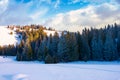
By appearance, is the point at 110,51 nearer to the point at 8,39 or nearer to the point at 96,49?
the point at 96,49

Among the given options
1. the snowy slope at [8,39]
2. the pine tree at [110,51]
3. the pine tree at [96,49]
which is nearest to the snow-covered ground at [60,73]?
the pine tree at [110,51]

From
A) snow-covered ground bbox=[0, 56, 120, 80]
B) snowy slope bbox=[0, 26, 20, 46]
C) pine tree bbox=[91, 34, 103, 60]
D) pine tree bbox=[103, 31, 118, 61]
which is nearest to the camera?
snow-covered ground bbox=[0, 56, 120, 80]

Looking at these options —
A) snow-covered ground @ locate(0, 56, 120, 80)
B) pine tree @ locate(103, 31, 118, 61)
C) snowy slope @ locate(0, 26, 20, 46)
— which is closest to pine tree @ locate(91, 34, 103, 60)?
pine tree @ locate(103, 31, 118, 61)

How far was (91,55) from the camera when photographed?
65.1 m

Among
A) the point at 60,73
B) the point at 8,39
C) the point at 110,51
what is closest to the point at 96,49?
the point at 110,51

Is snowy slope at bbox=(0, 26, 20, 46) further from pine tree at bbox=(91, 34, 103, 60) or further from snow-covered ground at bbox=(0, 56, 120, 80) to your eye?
snow-covered ground at bbox=(0, 56, 120, 80)

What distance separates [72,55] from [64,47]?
330 centimetres

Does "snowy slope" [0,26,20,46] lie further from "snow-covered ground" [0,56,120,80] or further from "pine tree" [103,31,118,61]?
"snow-covered ground" [0,56,120,80]

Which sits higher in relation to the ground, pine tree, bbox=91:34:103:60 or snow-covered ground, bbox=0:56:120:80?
snow-covered ground, bbox=0:56:120:80

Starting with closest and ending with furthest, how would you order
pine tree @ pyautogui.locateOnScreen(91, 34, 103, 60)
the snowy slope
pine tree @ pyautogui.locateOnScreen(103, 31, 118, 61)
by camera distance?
pine tree @ pyautogui.locateOnScreen(103, 31, 118, 61) < pine tree @ pyautogui.locateOnScreen(91, 34, 103, 60) < the snowy slope

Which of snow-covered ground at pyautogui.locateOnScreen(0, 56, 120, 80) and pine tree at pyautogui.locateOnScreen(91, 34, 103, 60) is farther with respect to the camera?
pine tree at pyautogui.locateOnScreen(91, 34, 103, 60)

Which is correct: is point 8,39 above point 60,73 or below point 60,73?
below

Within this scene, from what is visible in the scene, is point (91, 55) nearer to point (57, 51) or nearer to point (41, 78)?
point (57, 51)

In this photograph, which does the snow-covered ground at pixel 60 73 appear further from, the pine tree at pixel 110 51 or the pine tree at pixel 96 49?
the pine tree at pixel 96 49
